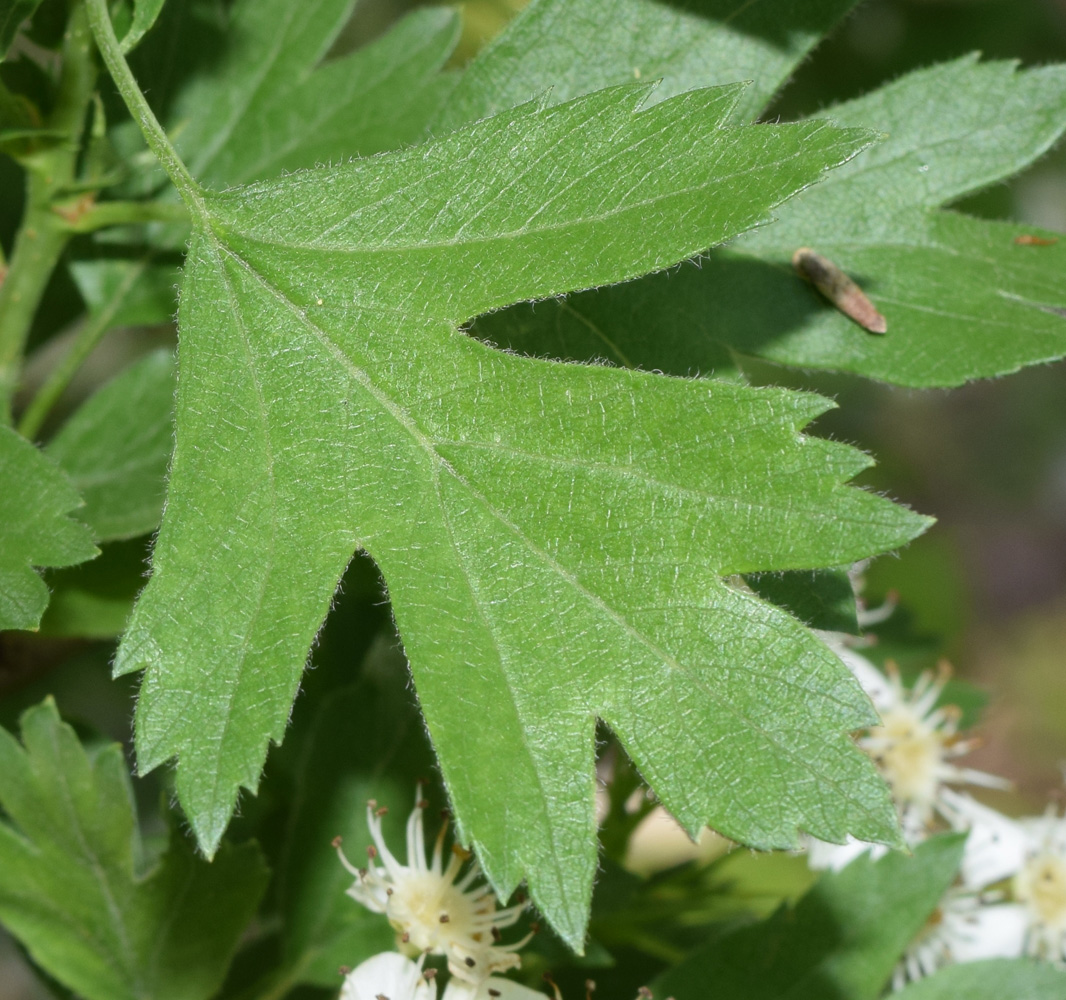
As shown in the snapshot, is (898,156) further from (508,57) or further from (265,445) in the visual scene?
(265,445)

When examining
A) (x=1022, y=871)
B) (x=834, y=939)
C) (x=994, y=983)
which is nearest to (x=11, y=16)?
(x=834, y=939)

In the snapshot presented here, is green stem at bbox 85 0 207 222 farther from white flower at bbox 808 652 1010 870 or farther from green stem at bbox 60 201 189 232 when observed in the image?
white flower at bbox 808 652 1010 870

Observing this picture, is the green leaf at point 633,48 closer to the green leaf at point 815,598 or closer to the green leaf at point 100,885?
the green leaf at point 815,598

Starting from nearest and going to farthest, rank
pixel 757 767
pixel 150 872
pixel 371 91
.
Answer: pixel 757 767
pixel 150 872
pixel 371 91

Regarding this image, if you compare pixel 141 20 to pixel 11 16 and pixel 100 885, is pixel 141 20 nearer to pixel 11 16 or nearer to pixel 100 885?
pixel 11 16

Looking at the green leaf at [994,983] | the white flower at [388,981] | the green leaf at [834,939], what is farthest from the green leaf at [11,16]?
the green leaf at [994,983]

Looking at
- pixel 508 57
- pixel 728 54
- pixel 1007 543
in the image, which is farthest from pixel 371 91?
pixel 1007 543
